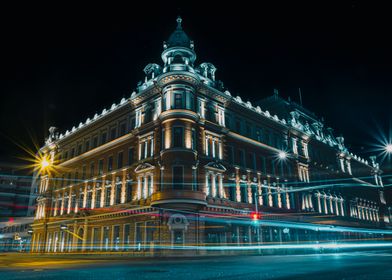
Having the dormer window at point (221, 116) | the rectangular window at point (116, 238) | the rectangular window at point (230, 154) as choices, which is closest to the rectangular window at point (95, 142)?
the rectangular window at point (116, 238)

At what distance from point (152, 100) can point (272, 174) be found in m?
17.6

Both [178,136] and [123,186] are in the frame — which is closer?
[178,136]

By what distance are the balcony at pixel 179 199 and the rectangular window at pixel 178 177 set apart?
1.42 m

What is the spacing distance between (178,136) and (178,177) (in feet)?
13.7

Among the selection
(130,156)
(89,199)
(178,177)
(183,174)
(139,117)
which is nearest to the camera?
(183,174)

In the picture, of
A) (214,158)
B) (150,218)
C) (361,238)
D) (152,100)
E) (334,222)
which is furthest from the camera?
(361,238)

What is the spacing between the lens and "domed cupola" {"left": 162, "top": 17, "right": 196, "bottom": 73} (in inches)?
1384

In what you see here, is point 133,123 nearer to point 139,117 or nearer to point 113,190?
point 139,117

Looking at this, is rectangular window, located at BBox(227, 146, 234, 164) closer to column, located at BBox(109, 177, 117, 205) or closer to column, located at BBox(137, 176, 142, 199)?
column, located at BBox(137, 176, 142, 199)

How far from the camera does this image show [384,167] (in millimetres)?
80938

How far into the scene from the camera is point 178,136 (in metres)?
32.0

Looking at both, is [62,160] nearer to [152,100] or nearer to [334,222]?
[152,100]

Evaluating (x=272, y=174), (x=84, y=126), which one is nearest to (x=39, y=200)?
(x=84, y=126)

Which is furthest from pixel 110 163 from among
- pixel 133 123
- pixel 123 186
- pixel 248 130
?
pixel 248 130
